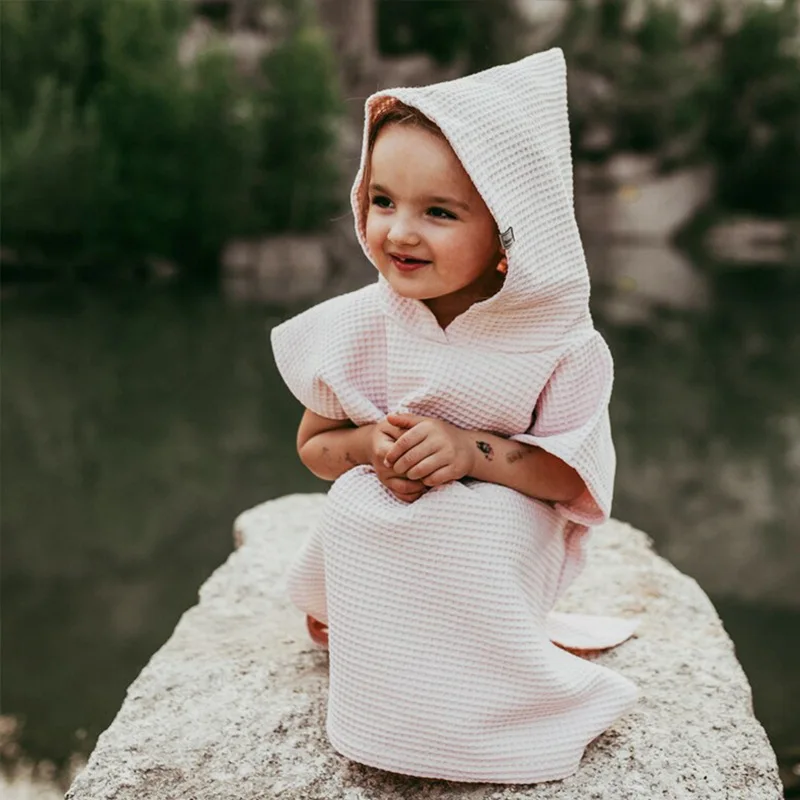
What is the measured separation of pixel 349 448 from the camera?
1.13 metres

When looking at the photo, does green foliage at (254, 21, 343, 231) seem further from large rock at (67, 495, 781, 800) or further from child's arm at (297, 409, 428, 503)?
child's arm at (297, 409, 428, 503)

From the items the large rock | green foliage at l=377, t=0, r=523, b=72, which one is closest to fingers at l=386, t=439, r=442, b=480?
the large rock

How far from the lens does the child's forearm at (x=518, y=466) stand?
1.06 meters

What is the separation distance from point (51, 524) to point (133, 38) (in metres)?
6.30

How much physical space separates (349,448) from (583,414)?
25cm

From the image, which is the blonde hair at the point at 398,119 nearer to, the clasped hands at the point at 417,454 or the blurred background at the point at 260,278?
the clasped hands at the point at 417,454

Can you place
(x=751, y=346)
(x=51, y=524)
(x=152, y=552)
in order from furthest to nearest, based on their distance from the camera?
(x=751, y=346)
(x=51, y=524)
(x=152, y=552)

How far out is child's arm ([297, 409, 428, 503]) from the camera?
105 centimetres

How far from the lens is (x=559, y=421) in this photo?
107cm

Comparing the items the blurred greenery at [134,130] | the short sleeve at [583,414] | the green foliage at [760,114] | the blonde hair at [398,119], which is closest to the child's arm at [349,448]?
the short sleeve at [583,414]

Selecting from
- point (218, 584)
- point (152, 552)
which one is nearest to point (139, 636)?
point (152, 552)

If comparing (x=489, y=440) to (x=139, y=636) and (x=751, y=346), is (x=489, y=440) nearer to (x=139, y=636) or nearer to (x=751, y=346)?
(x=139, y=636)

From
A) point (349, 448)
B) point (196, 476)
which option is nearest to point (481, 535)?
point (349, 448)

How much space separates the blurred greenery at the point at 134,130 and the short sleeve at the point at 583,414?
24.6ft
